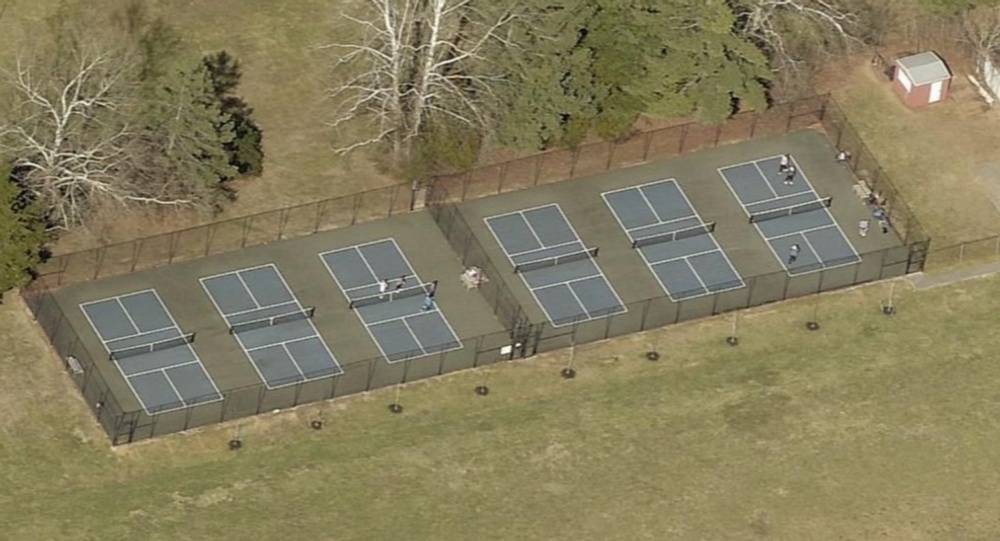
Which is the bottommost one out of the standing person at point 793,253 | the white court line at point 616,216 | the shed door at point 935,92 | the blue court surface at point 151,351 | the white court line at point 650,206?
the shed door at point 935,92

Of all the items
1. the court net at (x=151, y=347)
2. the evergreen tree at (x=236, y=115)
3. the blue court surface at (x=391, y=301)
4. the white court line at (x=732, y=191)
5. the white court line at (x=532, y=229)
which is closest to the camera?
the court net at (x=151, y=347)

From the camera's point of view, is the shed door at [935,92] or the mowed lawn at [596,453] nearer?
the mowed lawn at [596,453]

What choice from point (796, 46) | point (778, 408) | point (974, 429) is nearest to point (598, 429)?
point (778, 408)

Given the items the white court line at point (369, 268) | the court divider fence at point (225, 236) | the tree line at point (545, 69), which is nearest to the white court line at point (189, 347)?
the court divider fence at point (225, 236)

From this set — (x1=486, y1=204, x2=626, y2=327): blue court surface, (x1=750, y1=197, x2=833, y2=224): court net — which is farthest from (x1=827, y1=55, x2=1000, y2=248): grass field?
(x1=486, y1=204, x2=626, y2=327): blue court surface

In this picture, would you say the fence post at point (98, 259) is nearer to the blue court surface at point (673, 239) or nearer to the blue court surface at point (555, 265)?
the blue court surface at point (555, 265)

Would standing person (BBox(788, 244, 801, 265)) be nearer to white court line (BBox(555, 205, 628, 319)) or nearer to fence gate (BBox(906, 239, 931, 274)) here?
fence gate (BBox(906, 239, 931, 274))
